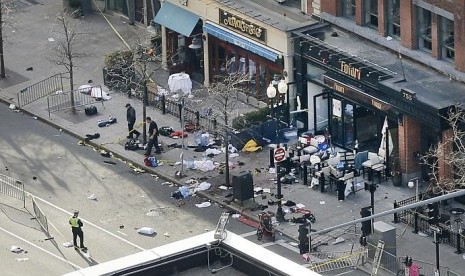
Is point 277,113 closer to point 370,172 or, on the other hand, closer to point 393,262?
point 370,172

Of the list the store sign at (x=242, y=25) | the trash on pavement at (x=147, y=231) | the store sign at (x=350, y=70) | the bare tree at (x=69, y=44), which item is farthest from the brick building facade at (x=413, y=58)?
the bare tree at (x=69, y=44)

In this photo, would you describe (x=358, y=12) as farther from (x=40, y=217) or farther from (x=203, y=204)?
(x=40, y=217)

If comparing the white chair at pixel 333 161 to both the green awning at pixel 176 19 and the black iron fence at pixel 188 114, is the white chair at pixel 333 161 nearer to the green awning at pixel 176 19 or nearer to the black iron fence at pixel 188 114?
the black iron fence at pixel 188 114

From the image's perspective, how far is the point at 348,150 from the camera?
67.1 m

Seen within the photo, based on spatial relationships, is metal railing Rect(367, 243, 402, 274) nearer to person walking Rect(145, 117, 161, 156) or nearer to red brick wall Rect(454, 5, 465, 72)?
red brick wall Rect(454, 5, 465, 72)

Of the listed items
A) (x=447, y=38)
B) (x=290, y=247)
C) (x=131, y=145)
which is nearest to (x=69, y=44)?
(x=131, y=145)

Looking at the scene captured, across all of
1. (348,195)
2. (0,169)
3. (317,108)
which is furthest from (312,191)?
(0,169)

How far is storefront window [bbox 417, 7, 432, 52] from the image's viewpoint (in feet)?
210

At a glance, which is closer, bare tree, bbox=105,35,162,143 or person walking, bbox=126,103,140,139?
person walking, bbox=126,103,140,139

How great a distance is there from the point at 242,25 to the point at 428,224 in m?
14.8

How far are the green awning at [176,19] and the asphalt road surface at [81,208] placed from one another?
750cm

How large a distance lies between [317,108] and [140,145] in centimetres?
751

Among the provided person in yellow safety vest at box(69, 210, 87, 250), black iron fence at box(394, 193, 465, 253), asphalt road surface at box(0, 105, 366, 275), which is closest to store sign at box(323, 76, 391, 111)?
black iron fence at box(394, 193, 465, 253)

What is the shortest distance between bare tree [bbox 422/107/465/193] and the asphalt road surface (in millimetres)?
6194
